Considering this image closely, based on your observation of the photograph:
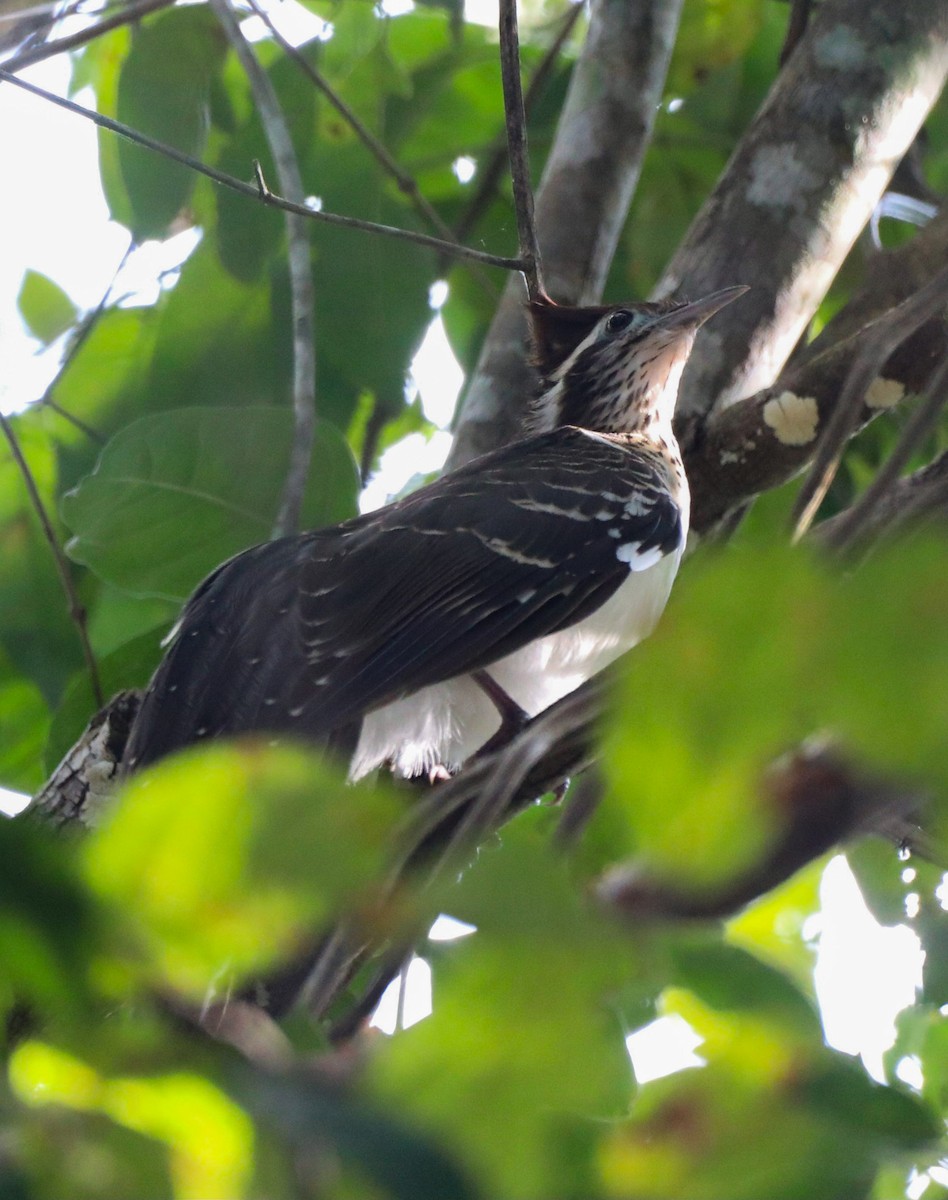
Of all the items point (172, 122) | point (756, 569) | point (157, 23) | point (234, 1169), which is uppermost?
point (157, 23)

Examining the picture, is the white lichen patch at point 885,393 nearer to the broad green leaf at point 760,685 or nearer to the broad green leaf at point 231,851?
the broad green leaf at point 760,685

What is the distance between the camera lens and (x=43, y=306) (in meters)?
5.63

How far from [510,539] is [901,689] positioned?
307cm

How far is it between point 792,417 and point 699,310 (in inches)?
33.6

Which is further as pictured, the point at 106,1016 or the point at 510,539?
the point at 510,539

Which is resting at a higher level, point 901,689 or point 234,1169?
point 901,689

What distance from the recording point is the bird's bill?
174 inches

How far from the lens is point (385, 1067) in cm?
89

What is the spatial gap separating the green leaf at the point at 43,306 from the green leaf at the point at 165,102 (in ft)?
3.15

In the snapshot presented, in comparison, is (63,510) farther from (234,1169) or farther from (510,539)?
(234,1169)

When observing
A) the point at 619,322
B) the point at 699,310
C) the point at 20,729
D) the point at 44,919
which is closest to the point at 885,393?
the point at 699,310

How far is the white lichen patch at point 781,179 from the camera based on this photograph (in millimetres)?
4477

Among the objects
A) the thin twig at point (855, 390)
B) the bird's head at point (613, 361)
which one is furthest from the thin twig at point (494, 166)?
the thin twig at point (855, 390)

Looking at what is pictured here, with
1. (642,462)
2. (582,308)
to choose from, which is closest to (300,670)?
(642,462)
